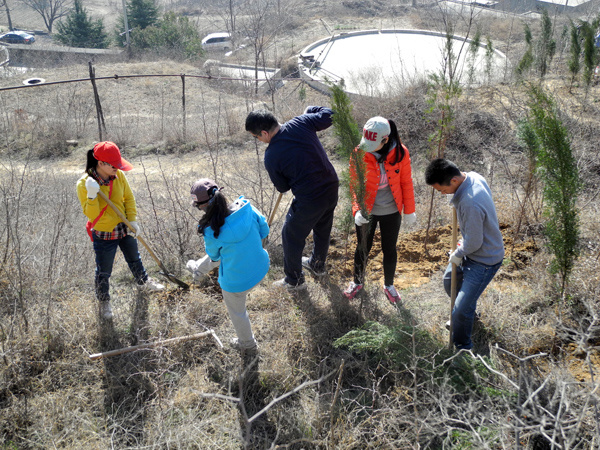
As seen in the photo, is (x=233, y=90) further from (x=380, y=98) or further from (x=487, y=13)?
(x=487, y=13)

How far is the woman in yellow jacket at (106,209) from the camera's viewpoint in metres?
3.43

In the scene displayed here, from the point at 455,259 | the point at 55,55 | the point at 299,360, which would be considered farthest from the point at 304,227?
the point at 55,55

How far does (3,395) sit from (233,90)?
17.1 metres

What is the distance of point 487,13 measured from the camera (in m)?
28.4

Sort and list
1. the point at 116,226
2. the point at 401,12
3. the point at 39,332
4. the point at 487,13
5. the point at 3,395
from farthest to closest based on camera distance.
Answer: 1. the point at 401,12
2. the point at 487,13
3. the point at 116,226
4. the point at 39,332
5. the point at 3,395

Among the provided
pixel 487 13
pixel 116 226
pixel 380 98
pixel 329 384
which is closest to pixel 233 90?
pixel 380 98

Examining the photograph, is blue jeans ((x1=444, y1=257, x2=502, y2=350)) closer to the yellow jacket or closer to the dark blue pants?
the dark blue pants

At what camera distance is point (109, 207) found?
12.0 ft

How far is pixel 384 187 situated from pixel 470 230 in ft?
3.02

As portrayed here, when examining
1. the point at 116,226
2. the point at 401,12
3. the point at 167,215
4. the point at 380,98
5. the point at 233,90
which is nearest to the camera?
the point at 116,226

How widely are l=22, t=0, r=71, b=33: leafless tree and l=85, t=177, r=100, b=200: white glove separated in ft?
149

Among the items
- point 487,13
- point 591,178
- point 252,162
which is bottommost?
point 252,162

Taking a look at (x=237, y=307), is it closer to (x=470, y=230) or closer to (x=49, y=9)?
(x=470, y=230)

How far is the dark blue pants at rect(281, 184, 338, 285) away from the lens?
3688mm
